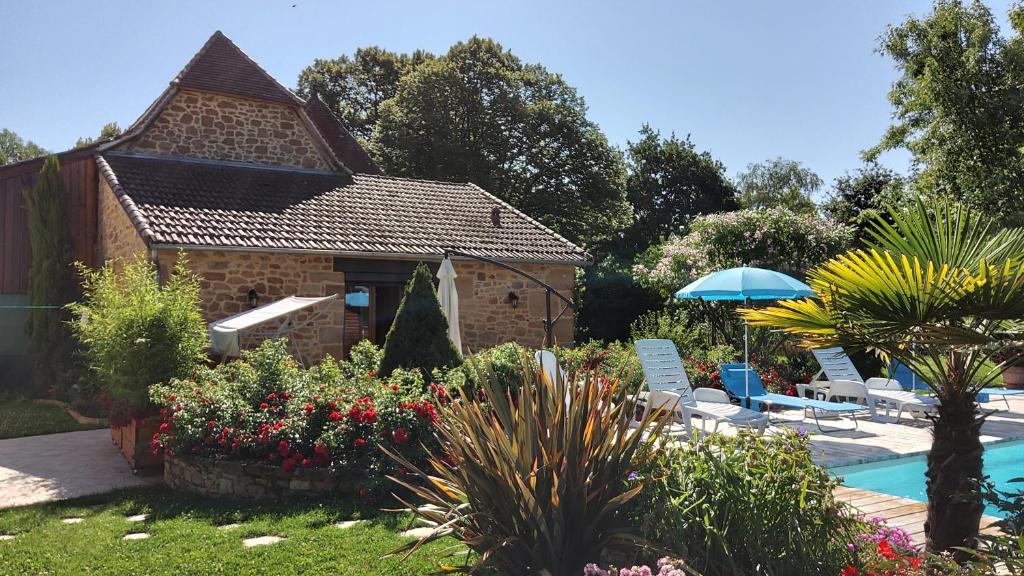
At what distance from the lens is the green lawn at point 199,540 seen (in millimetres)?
4496

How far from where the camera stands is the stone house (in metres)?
12.1

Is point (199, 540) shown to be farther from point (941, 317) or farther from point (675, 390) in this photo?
point (675, 390)

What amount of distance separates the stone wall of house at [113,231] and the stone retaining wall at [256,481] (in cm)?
616

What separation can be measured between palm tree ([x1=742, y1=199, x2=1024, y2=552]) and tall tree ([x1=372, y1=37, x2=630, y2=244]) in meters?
22.9

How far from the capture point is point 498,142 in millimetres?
26891

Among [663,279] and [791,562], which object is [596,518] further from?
[663,279]

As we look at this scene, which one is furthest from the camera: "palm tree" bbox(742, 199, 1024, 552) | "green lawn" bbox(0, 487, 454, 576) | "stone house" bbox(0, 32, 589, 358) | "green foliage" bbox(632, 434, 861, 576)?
"stone house" bbox(0, 32, 589, 358)

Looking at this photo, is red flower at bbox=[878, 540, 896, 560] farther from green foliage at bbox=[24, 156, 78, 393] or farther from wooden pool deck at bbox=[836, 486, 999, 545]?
green foliage at bbox=[24, 156, 78, 393]

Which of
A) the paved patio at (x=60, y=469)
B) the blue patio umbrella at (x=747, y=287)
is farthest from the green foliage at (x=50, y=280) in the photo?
the blue patio umbrella at (x=747, y=287)

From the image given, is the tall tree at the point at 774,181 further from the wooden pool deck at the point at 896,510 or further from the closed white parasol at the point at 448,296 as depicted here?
the wooden pool deck at the point at 896,510

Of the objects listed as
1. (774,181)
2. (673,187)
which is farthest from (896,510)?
(774,181)

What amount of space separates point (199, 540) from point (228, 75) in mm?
12361

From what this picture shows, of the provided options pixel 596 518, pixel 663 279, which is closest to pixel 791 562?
pixel 596 518

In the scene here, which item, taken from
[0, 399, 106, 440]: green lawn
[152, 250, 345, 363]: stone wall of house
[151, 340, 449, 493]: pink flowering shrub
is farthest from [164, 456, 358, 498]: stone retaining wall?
[152, 250, 345, 363]: stone wall of house
